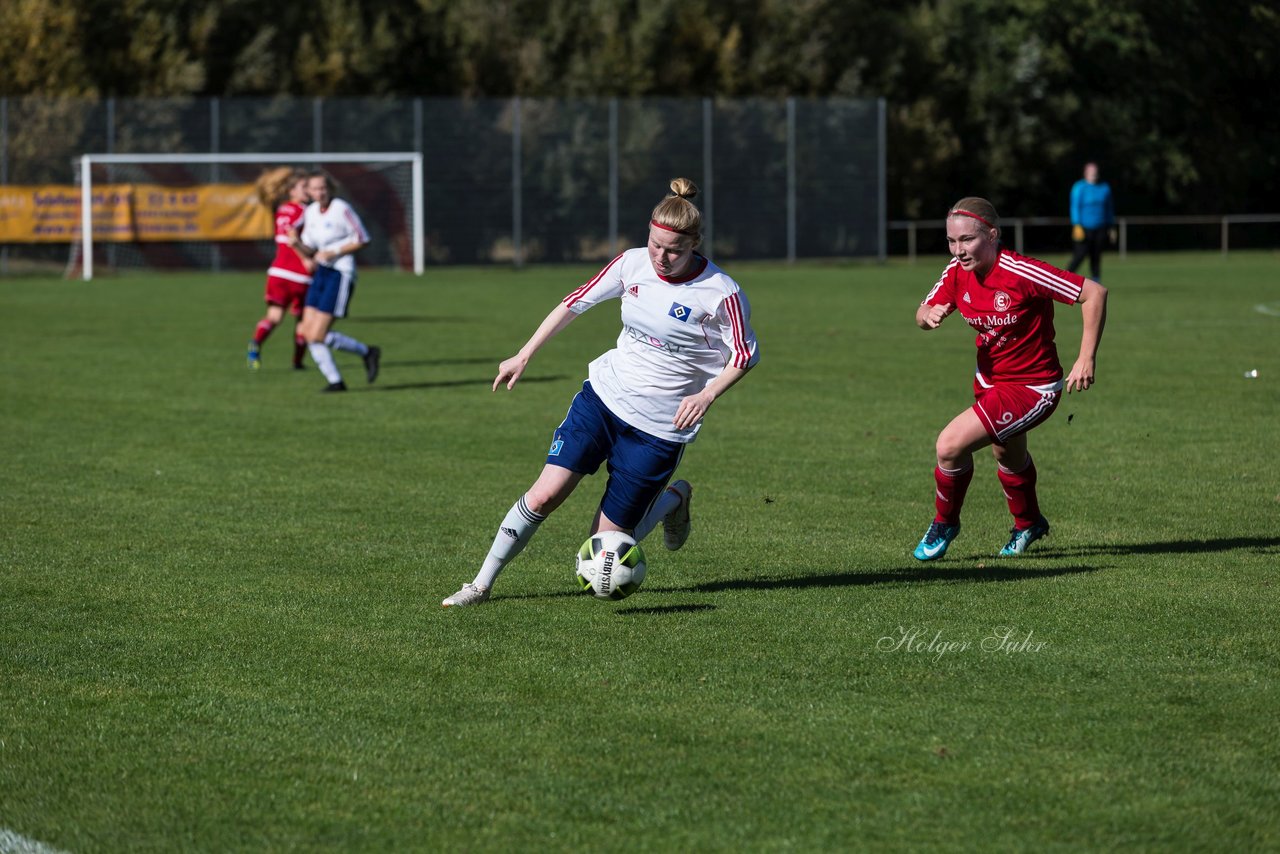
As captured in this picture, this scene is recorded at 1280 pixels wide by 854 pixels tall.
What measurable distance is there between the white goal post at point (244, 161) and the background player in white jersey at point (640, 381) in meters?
30.8

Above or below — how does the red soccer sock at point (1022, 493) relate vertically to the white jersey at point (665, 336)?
below

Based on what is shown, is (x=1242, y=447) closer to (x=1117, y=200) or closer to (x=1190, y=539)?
(x=1190, y=539)

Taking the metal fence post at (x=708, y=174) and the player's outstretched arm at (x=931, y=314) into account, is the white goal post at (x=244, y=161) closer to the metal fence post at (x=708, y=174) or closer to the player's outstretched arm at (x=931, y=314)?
the metal fence post at (x=708, y=174)

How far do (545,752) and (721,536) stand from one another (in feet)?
11.9

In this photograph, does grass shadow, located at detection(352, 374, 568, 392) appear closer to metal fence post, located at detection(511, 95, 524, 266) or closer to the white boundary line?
the white boundary line

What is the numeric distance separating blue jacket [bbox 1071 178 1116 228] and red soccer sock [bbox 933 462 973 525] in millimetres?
20943

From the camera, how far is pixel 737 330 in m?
6.55

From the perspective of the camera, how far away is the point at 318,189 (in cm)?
1540

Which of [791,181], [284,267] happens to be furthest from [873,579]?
[791,181]

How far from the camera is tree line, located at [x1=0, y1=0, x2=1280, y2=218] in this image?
1569 inches

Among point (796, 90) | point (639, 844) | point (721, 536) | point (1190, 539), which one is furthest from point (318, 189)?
point (796, 90)

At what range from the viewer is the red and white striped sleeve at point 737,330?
21.4ft

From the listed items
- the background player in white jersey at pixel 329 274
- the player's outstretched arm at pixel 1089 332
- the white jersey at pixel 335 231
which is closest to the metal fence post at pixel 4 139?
the background player in white jersey at pixel 329 274

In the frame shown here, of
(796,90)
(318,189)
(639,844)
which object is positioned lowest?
(639,844)
